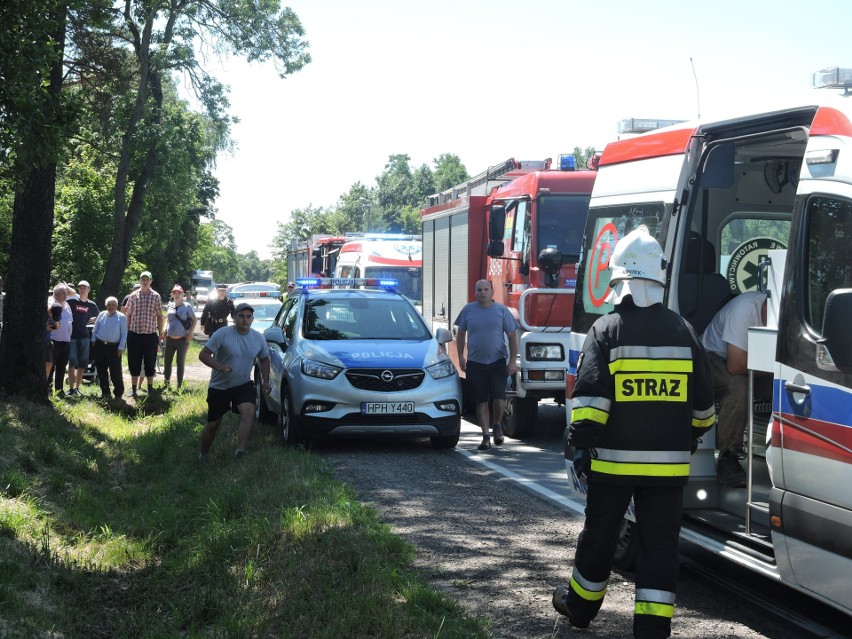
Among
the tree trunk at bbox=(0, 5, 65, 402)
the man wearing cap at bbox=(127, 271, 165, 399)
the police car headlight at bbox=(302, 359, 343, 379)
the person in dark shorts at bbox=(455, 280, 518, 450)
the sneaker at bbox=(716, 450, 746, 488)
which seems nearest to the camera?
the sneaker at bbox=(716, 450, 746, 488)

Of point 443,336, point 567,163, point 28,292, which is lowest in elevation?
point 443,336

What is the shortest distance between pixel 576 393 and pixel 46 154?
881cm

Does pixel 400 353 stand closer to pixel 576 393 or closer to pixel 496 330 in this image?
pixel 496 330

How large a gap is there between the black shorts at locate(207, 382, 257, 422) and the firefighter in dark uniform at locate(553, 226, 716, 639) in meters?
6.45

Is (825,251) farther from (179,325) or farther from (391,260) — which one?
(391,260)

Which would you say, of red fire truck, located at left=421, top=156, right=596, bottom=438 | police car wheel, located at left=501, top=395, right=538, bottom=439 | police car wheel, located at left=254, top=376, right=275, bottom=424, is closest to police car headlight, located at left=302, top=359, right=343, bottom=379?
A: red fire truck, located at left=421, top=156, right=596, bottom=438

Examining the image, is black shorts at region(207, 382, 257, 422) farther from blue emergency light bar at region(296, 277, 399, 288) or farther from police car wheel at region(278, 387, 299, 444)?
blue emergency light bar at region(296, 277, 399, 288)

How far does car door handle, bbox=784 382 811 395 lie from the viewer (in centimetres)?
480

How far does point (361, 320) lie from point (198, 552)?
537 cm

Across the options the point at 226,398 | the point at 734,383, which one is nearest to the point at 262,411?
the point at 226,398

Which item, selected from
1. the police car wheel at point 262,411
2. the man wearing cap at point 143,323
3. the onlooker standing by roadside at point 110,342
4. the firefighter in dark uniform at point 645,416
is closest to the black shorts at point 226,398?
the police car wheel at point 262,411

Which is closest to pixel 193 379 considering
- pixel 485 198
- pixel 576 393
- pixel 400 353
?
pixel 485 198

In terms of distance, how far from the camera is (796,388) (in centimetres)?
489

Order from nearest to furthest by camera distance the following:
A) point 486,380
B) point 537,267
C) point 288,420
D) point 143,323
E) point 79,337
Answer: point 288,420, point 486,380, point 537,267, point 143,323, point 79,337
